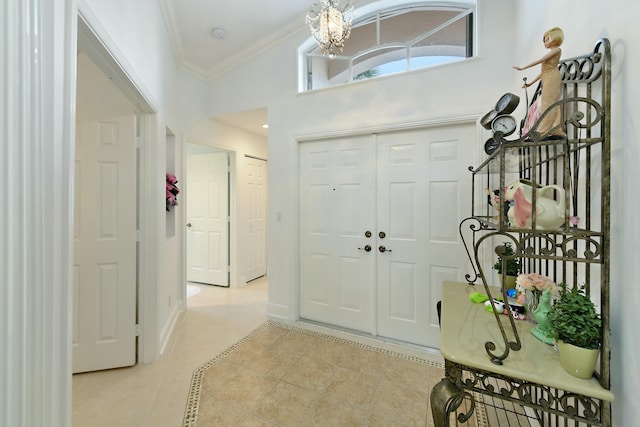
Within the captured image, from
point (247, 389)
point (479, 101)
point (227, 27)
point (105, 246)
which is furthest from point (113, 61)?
point (479, 101)

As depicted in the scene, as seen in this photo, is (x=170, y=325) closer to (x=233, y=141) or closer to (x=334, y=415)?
(x=334, y=415)

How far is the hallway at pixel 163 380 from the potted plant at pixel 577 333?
76.6 inches

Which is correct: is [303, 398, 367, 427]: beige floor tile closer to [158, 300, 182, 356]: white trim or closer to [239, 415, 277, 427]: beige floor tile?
[239, 415, 277, 427]: beige floor tile

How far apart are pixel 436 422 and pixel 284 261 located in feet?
7.05

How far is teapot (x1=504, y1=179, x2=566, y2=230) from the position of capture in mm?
854

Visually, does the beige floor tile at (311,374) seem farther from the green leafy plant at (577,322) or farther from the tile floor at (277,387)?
the green leafy plant at (577,322)

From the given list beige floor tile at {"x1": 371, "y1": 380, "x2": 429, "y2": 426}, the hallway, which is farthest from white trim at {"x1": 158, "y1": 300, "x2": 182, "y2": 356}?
beige floor tile at {"x1": 371, "y1": 380, "x2": 429, "y2": 426}

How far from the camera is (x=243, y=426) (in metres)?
1.56

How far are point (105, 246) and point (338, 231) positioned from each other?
198cm

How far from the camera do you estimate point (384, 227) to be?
8.37ft

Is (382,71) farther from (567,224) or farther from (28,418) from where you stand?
(28,418)

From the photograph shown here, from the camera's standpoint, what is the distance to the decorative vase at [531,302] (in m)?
1.13

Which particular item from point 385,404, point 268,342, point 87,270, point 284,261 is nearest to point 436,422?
point 385,404

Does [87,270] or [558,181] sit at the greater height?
[558,181]
